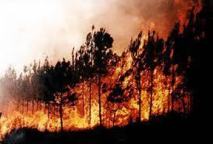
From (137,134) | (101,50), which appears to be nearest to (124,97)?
(101,50)

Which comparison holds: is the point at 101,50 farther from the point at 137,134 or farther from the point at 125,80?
the point at 137,134

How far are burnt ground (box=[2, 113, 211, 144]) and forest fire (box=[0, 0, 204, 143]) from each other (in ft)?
14.1

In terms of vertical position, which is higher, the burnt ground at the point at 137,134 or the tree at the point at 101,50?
the tree at the point at 101,50

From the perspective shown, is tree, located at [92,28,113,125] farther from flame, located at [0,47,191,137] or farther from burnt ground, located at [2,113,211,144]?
burnt ground, located at [2,113,211,144]

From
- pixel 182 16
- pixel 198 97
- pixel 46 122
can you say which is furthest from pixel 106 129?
pixel 182 16

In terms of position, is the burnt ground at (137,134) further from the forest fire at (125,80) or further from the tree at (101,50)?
the tree at (101,50)

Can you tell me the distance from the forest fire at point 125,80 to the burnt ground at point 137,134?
4287mm

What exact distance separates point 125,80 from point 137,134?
1977 centimetres

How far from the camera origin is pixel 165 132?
6400 centimetres

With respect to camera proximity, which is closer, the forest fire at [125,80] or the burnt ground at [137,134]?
the burnt ground at [137,134]

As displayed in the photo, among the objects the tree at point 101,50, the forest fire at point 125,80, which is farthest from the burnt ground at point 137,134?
the tree at point 101,50

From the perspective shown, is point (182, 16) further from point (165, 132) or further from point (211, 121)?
point (165, 132)

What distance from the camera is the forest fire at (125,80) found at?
80.4 meters

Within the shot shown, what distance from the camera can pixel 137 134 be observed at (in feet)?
217
